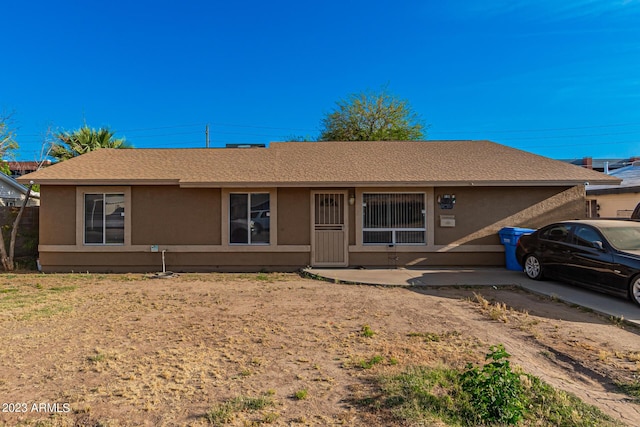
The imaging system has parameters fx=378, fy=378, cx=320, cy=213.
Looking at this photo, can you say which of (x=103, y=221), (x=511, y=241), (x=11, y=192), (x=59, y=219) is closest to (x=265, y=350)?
(x=511, y=241)

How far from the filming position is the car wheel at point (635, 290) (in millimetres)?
6961

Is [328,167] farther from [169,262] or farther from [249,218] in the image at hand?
[169,262]

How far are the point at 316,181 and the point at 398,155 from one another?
12.4 feet

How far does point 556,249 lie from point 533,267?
0.97 meters

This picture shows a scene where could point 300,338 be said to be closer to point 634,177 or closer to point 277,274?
point 277,274

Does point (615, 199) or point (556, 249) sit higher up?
point (615, 199)

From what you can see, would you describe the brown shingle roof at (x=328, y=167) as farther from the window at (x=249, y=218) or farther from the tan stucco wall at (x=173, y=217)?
the window at (x=249, y=218)

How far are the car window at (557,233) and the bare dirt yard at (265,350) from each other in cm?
167

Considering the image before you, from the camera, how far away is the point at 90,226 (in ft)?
38.1

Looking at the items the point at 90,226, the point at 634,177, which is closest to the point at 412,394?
the point at 90,226

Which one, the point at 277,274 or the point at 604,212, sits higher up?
the point at 604,212

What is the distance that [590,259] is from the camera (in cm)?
794

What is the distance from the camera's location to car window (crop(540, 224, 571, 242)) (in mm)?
8836

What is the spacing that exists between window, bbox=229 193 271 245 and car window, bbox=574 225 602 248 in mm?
8002
